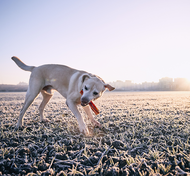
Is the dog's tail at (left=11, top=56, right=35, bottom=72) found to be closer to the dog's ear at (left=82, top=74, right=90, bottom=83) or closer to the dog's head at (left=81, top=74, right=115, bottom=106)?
the dog's ear at (left=82, top=74, right=90, bottom=83)

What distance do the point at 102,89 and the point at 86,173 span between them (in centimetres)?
226

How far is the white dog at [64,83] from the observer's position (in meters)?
3.56

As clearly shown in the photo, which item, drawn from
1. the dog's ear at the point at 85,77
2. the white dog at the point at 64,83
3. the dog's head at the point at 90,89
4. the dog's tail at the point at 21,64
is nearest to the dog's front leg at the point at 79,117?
the white dog at the point at 64,83

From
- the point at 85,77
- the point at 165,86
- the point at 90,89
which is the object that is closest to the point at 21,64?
the point at 85,77

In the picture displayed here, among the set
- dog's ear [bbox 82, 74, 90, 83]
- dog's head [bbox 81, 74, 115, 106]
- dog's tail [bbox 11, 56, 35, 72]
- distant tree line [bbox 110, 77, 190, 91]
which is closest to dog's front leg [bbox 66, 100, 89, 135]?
dog's head [bbox 81, 74, 115, 106]

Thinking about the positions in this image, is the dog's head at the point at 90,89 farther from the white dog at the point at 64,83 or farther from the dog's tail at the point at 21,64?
the dog's tail at the point at 21,64

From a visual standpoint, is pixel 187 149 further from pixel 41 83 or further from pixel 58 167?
pixel 41 83

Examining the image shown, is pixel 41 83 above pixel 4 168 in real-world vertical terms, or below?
above

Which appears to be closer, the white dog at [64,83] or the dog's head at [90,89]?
the dog's head at [90,89]

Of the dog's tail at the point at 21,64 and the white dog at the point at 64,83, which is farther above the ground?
the dog's tail at the point at 21,64

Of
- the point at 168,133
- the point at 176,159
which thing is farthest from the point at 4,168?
the point at 168,133

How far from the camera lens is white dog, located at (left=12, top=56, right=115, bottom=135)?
3.56m

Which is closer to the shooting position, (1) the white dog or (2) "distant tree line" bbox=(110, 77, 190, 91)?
(1) the white dog

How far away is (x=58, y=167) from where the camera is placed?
182cm
